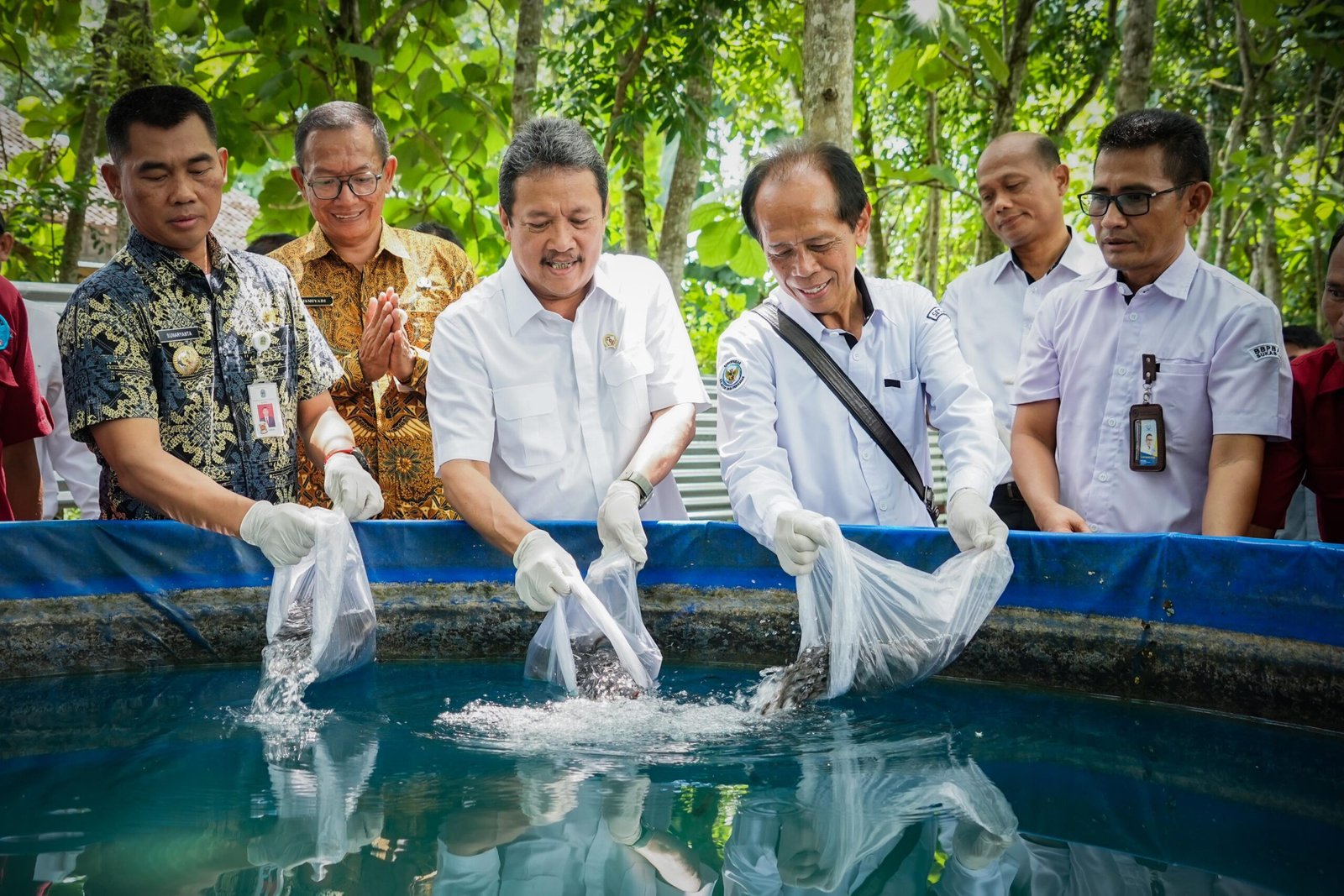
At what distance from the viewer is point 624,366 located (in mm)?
2764

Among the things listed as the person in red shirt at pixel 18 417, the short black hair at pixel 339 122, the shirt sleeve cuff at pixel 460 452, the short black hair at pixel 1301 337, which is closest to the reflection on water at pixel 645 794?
the shirt sleeve cuff at pixel 460 452

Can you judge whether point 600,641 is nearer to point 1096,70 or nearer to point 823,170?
point 823,170

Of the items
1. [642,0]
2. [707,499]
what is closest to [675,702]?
[642,0]

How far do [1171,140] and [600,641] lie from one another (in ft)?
5.53

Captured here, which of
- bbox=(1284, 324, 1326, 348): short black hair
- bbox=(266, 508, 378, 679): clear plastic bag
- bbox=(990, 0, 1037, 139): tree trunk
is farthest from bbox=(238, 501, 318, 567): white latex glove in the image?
bbox=(990, 0, 1037, 139): tree trunk

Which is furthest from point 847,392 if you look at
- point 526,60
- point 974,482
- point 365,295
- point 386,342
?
point 526,60

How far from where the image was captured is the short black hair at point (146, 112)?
2.53m

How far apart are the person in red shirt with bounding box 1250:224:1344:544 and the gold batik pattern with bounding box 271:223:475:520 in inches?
79.8

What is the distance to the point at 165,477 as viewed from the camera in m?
2.38

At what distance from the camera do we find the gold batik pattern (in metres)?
3.09

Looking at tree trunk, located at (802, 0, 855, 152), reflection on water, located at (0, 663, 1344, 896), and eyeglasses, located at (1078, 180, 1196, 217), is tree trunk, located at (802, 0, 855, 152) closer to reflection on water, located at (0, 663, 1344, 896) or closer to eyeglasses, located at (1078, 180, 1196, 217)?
A: eyeglasses, located at (1078, 180, 1196, 217)

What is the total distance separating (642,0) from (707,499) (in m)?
2.73

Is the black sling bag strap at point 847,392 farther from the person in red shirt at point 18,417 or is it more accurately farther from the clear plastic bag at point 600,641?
the person in red shirt at point 18,417

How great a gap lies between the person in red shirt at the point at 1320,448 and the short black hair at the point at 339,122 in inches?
93.0
